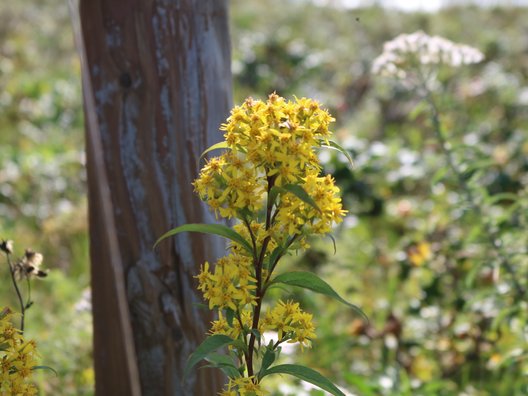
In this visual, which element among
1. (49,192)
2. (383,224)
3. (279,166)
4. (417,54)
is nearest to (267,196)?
(279,166)

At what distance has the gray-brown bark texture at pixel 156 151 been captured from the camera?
6.90ft

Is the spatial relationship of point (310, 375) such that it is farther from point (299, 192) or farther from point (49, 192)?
point (49, 192)

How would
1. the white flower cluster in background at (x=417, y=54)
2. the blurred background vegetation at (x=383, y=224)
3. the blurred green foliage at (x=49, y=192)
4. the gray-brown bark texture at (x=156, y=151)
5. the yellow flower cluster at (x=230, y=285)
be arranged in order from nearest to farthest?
1. the yellow flower cluster at (x=230, y=285)
2. the gray-brown bark texture at (x=156, y=151)
3. the white flower cluster in background at (x=417, y=54)
4. the blurred background vegetation at (x=383, y=224)
5. the blurred green foliage at (x=49, y=192)

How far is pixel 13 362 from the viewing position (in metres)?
1.59

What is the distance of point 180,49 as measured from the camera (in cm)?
211

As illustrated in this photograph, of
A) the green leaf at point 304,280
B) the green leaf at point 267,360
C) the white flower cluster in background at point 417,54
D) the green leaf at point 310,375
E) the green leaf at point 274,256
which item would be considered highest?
the white flower cluster in background at point 417,54

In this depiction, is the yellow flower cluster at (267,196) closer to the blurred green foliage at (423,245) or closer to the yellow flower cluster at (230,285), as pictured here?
the yellow flower cluster at (230,285)

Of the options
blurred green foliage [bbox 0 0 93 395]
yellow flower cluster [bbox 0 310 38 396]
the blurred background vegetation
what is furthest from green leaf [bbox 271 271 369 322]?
blurred green foliage [bbox 0 0 93 395]

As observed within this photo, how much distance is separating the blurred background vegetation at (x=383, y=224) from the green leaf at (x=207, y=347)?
1.29 meters

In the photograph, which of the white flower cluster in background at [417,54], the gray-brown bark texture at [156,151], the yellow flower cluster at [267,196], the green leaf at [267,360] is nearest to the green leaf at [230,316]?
the yellow flower cluster at [267,196]

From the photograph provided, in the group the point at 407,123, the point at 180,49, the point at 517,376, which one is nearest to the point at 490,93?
the point at 407,123

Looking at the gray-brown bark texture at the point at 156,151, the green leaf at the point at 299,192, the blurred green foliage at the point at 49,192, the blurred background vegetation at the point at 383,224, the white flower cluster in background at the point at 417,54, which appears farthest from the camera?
the blurred green foliage at the point at 49,192

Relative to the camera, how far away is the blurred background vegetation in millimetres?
3008

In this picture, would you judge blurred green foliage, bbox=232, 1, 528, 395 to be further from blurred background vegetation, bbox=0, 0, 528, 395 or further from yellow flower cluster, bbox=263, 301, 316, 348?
yellow flower cluster, bbox=263, 301, 316, 348
